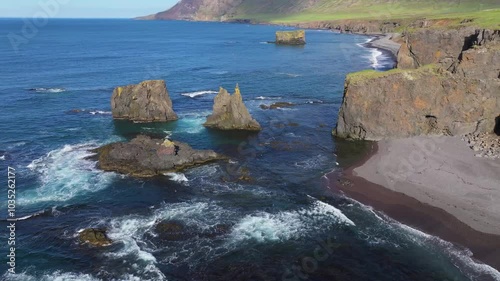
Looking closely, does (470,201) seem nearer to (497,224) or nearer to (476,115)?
(497,224)

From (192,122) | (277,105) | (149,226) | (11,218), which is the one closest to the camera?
(149,226)

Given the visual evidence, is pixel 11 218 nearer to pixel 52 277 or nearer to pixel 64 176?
pixel 64 176

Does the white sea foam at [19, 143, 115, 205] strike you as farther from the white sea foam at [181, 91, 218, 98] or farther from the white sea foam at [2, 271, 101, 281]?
the white sea foam at [181, 91, 218, 98]

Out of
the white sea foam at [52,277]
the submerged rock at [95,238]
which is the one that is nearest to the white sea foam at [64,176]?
the submerged rock at [95,238]

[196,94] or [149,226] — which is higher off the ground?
[196,94]

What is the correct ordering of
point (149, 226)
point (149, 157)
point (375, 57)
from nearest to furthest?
point (149, 226) < point (149, 157) < point (375, 57)

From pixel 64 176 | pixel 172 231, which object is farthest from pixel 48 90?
pixel 172 231
